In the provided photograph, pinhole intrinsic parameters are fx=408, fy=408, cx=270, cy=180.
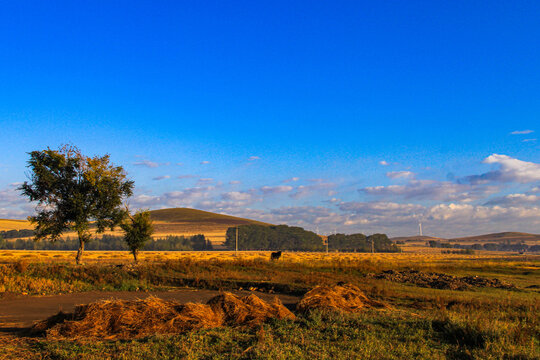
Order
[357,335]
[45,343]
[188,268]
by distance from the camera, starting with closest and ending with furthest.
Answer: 1. [45,343]
2. [357,335]
3. [188,268]

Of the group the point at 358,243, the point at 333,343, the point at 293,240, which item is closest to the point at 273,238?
the point at 293,240

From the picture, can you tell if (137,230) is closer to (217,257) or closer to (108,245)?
(217,257)

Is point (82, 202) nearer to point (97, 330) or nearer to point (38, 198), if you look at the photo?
point (38, 198)

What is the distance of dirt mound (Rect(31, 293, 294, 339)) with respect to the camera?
973cm

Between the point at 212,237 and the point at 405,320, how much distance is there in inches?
7119

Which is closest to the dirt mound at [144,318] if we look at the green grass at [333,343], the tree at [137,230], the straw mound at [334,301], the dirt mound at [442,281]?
the green grass at [333,343]

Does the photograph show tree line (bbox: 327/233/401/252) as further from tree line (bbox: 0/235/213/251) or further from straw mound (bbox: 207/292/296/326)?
straw mound (bbox: 207/292/296/326)

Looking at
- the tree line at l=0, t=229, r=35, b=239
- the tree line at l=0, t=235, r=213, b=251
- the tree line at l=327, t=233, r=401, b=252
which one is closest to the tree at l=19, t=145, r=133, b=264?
the tree line at l=0, t=235, r=213, b=251

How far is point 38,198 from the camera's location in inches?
1231

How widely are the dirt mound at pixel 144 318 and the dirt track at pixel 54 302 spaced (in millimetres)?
1642

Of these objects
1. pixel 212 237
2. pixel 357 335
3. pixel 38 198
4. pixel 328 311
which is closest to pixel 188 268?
pixel 38 198

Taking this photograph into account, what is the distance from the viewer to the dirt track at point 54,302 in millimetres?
12805

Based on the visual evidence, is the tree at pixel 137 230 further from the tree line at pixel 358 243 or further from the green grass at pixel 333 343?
the tree line at pixel 358 243

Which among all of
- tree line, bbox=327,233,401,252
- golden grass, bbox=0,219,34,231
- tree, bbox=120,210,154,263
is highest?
golden grass, bbox=0,219,34,231
